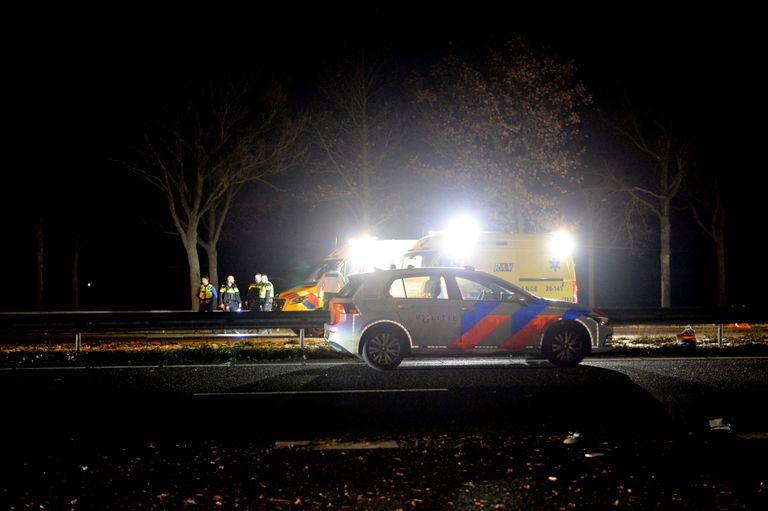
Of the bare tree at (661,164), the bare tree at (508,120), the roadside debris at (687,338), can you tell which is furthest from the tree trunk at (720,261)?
the roadside debris at (687,338)

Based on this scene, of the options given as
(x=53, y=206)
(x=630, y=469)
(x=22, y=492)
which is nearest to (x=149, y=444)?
(x=22, y=492)

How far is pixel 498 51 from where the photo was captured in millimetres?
32375

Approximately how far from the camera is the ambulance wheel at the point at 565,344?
44.4 ft

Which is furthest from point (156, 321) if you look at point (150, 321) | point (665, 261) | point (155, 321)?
point (665, 261)

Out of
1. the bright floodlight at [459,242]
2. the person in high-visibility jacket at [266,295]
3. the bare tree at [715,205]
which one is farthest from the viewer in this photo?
the bare tree at [715,205]

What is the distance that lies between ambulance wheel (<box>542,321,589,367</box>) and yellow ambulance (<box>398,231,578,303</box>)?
18.4 feet

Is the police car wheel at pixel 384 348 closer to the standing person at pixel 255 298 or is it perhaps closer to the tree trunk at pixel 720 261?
the standing person at pixel 255 298

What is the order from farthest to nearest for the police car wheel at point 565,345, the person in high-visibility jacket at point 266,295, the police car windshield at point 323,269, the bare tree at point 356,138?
the bare tree at point 356,138 < the police car windshield at point 323,269 < the person in high-visibility jacket at point 266,295 < the police car wheel at point 565,345

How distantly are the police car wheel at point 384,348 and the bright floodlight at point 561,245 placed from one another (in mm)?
7193

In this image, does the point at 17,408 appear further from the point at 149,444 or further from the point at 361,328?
the point at 361,328

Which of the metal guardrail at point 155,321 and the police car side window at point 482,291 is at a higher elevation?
the police car side window at point 482,291

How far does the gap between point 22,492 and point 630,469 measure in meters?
4.64

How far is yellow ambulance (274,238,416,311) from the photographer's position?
73.5 feet

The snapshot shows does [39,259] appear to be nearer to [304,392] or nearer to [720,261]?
[304,392]
